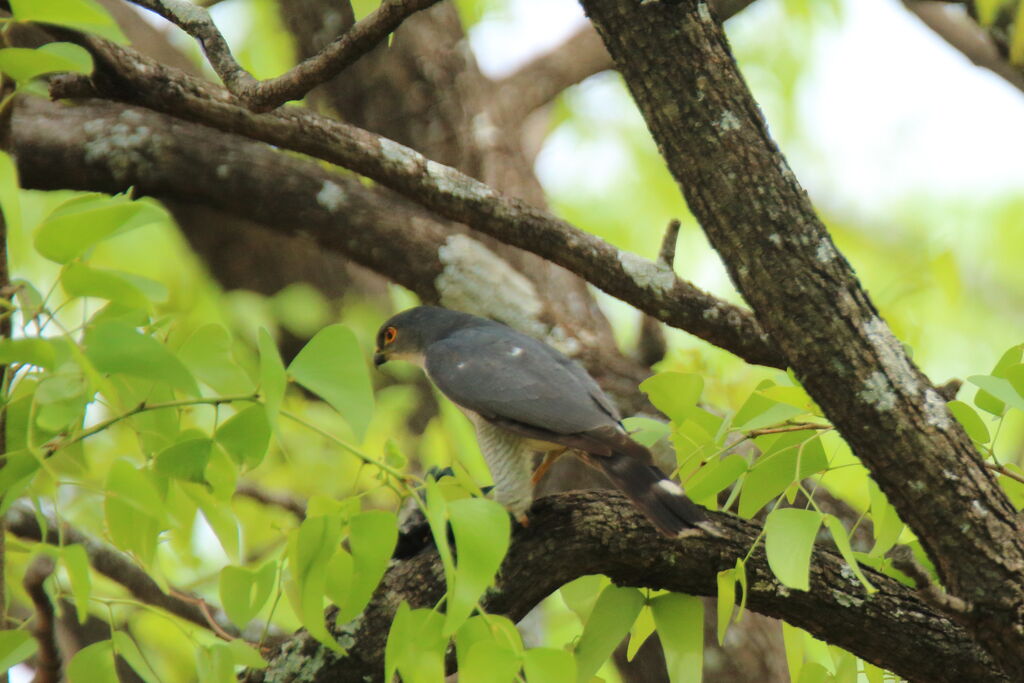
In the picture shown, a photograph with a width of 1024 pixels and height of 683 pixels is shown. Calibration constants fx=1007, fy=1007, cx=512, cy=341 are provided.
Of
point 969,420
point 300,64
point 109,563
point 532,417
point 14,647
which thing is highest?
point 300,64

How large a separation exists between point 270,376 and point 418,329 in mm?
2445

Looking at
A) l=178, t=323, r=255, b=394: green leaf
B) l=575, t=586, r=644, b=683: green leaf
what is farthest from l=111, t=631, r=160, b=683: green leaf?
l=575, t=586, r=644, b=683: green leaf

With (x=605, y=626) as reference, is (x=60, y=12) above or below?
above

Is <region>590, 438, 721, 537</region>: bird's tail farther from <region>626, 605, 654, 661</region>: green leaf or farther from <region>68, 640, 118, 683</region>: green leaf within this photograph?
<region>68, 640, 118, 683</region>: green leaf

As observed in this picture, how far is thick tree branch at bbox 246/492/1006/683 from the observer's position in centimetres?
244

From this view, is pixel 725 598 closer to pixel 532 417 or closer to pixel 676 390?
pixel 676 390

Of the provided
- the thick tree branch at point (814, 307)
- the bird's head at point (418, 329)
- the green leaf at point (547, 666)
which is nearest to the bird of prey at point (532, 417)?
the bird's head at point (418, 329)

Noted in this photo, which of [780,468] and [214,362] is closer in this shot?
[214,362]

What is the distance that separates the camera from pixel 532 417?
301 cm

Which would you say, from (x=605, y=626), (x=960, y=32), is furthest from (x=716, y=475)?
(x=960, y=32)

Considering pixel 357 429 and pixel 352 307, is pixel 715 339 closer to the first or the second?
pixel 357 429

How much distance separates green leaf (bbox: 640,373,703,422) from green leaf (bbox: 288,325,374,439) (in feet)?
3.01

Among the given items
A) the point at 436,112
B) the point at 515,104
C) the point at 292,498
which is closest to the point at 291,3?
the point at 436,112

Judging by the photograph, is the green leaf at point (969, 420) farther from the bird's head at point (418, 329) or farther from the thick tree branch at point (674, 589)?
the bird's head at point (418, 329)
